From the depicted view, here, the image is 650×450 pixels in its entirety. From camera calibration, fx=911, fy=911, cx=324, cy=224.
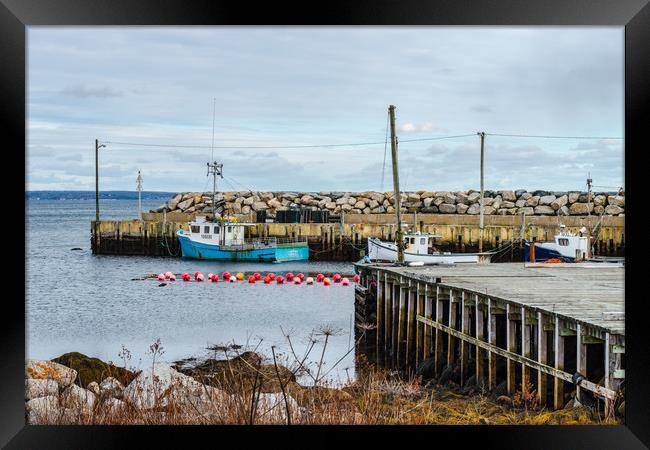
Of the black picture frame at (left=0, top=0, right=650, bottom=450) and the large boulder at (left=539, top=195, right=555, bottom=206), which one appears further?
the large boulder at (left=539, top=195, right=555, bottom=206)

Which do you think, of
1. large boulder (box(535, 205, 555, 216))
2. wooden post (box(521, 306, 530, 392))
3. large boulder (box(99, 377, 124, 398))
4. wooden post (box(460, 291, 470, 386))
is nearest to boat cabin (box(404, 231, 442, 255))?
wooden post (box(460, 291, 470, 386))

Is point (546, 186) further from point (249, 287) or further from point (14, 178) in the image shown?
point (14, 178)

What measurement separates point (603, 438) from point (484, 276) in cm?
699

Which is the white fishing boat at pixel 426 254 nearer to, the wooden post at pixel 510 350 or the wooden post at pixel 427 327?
the wooden post at pixel 427 327

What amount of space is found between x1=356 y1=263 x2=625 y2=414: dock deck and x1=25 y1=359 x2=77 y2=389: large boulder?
11.7ft

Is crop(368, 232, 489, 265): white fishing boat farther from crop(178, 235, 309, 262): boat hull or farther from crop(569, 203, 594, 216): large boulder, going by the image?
crop(569, 203, 594, 216): large boulder

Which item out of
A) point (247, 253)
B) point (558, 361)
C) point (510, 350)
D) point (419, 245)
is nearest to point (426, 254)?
point (419, 245)

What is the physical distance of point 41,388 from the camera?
18.8ft

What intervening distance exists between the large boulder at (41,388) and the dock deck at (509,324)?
3.57 m

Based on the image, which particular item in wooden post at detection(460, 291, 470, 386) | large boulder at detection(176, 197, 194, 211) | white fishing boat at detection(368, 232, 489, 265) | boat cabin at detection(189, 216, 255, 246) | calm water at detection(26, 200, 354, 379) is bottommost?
calm water at detection(26, 200, 354, 379)

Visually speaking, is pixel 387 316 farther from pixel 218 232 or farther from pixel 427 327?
pixel 218 232

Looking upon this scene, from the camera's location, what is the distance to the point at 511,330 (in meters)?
8.12

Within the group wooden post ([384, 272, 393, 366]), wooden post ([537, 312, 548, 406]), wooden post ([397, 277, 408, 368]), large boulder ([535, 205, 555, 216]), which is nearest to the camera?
wooden post ([537, 312, 548, 406])

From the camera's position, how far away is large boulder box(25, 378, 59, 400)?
5.64 metres
